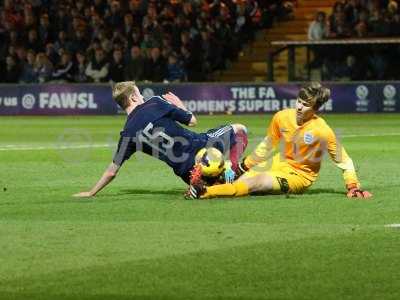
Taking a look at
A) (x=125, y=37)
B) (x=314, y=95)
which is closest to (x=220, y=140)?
(x=314, y=95)

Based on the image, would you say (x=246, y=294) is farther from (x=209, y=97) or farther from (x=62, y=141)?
(x=209, y=97)

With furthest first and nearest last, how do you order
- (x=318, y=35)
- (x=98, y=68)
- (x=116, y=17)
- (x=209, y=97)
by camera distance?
1. (x=116, y=17)
2. (x=98, y=68)
3. (x=318, y=35)
4. (x=209, y=97)

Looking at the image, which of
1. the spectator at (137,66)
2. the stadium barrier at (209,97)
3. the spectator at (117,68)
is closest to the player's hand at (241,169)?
the stadium barrier at (209,97)

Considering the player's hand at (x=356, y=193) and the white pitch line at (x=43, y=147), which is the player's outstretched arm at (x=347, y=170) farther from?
the white pitch line at (x=43, y=147)

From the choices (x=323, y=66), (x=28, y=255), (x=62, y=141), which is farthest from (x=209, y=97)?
(x=28, y=255)

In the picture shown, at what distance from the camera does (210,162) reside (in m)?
13.0

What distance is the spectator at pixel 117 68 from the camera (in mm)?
36156

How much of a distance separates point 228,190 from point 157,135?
3.17 feet

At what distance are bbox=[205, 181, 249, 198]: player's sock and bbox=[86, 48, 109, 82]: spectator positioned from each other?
23422 mm

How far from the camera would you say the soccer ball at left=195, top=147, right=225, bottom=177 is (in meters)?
13.0

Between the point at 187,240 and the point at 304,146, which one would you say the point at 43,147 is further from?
the point at 187,240

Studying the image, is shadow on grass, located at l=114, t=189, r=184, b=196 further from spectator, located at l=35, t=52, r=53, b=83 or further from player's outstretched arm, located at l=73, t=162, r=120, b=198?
spectator, located at l=35, t=52, r=53, b=83

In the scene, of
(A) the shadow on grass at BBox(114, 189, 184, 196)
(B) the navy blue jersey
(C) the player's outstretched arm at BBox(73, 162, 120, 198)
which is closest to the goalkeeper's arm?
(B) the navy blue jersey

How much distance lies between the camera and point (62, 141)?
942 inches
